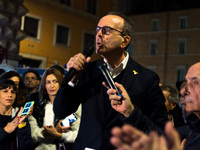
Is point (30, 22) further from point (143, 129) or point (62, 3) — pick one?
point (143, 129)

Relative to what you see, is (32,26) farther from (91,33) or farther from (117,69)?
(117,69)

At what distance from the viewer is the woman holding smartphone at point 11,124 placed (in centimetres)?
368

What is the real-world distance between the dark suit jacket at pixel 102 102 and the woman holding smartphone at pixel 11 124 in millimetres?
1297

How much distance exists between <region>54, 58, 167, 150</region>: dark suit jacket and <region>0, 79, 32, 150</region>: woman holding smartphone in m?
1.30

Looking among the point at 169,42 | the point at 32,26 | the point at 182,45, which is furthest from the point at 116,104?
the point at 169,42

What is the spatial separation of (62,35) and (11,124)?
58.8ft

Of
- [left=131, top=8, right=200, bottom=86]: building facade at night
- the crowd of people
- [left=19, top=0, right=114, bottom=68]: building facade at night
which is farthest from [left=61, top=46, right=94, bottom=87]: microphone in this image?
[left=131, top=8, right=200, bottom=86]: building facade at night

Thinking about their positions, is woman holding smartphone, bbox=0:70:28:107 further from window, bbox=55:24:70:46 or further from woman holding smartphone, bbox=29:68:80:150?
window, bbox=55:24:70:46

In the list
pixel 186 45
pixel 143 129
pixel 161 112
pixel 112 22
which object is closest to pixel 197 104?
pixel 143 129

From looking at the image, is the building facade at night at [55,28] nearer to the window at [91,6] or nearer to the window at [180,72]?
the window at [91,6]

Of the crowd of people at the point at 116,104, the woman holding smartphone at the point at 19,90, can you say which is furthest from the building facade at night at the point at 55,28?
the crowd of people at the point at 116,104

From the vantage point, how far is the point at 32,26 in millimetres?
19141

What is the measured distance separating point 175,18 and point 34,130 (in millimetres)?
30380

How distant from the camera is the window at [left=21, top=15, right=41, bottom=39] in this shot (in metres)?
18.6
